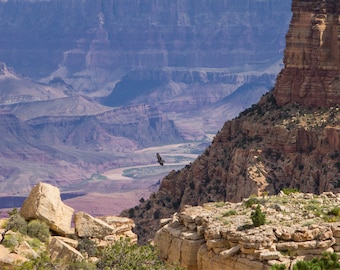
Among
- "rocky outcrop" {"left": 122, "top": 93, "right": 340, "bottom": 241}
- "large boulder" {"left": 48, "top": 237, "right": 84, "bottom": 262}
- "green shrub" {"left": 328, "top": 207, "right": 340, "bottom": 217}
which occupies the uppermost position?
"green shrub" {"left": 328, "top": 207, "right": 340, "bottom": 217}

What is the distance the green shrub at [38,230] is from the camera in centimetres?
3834

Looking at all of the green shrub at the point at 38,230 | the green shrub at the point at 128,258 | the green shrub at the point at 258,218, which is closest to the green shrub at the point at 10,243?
the green shrub at the point at 38,230

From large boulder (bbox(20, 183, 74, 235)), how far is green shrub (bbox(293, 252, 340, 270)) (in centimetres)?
1105

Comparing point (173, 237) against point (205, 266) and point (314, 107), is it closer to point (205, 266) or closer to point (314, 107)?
point (205, 266)

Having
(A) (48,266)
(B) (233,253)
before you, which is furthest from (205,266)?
(A) (48,266)

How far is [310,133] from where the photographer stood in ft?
274

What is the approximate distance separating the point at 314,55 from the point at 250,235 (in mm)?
57240

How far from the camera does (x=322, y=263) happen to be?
30.9m

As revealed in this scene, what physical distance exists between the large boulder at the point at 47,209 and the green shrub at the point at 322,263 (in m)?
11.1

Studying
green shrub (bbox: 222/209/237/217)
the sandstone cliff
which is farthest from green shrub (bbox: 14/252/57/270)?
the sandstone cliff

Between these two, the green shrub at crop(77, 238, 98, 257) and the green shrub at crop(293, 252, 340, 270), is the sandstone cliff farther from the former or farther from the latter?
the green shrub at crop(293, 252, 340, 270)

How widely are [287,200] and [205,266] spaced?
6.22 m

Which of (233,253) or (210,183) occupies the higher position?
(233,253)

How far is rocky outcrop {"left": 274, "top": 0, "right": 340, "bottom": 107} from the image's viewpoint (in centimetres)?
8794
